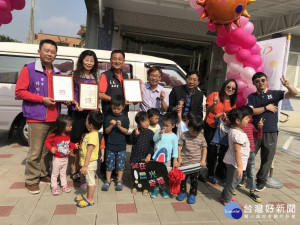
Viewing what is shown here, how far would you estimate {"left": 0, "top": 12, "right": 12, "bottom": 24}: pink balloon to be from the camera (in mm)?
3505

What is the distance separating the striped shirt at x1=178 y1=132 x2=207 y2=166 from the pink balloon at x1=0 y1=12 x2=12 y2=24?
3295 millimetres

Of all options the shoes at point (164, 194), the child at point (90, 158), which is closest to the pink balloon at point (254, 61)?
the shoes at point (164, 194)

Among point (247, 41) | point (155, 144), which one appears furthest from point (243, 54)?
point (155, 144)

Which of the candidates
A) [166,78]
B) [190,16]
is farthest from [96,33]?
[166,78]

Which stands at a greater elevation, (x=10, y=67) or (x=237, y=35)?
(x=237, y=35)

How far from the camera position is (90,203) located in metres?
2.75

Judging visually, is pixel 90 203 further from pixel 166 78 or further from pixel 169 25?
pixel 169 25

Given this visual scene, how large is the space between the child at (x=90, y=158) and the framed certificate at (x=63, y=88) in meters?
0.40

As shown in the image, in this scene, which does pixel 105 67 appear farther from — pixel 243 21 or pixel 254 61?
pixel 254 61

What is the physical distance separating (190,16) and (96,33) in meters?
3.87

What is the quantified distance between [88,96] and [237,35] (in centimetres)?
252

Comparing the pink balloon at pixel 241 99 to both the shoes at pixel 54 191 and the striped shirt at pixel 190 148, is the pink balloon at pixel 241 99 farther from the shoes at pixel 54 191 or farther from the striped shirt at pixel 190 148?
the shoes at pixel 54 191

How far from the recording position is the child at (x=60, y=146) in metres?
2.92

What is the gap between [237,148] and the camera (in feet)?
9.13
